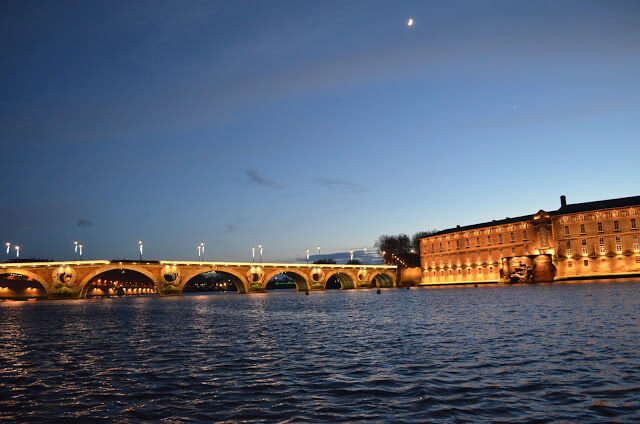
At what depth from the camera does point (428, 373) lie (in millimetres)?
17500

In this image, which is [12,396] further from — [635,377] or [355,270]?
[355,270]

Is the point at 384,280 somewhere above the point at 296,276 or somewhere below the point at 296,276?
below

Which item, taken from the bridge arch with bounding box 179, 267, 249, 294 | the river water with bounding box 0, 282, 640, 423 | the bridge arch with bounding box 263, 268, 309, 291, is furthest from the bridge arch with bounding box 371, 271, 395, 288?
the river water with bounding box 0, 282, 640, 423

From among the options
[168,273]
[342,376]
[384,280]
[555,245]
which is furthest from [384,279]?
[342,376]

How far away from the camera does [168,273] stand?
126625mm

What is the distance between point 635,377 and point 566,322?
1797 centimetres

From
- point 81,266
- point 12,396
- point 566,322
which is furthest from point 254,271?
point 12,396

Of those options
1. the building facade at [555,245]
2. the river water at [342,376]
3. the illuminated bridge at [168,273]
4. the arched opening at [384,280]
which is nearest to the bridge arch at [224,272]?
the illuminated bridge at [168,273]

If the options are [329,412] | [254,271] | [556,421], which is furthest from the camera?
[254,271]

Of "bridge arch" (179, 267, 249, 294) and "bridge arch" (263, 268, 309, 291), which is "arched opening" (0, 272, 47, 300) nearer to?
"bridge arch" (179, 267, 249, 294)

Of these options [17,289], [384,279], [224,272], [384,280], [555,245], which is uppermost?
[555,245]

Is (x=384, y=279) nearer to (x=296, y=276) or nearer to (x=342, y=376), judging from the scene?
(x=296, y=276)

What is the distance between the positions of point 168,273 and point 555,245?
329ft

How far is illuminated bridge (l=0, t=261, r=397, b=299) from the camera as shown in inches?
4464
